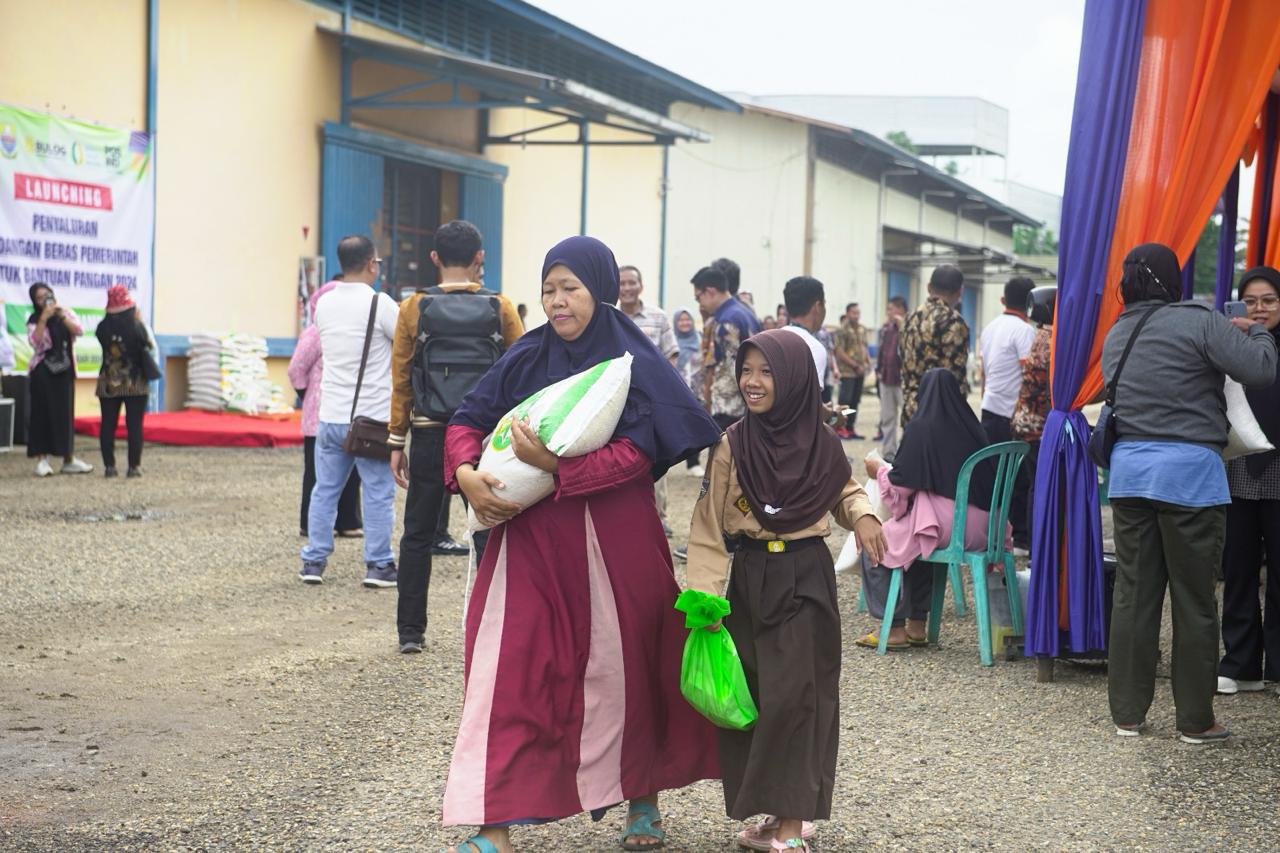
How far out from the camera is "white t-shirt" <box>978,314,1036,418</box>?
345 inches

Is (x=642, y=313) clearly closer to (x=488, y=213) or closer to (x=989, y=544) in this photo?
(x=989, y=544)

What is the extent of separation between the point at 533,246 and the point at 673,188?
5.09 meters

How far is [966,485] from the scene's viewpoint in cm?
630

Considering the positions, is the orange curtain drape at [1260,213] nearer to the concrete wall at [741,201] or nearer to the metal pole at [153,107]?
the metal pole at [153,107]

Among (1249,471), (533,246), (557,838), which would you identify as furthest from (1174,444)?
(533,246)

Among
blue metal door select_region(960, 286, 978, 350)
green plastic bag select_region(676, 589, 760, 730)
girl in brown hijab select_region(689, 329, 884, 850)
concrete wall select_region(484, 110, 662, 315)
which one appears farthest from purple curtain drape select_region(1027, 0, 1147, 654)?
blue metal door select_region(960, 286, 978, 350)

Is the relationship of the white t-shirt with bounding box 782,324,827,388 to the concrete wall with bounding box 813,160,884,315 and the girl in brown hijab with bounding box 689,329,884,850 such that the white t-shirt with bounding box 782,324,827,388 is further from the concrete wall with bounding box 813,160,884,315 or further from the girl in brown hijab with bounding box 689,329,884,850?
the concrete wall with bounding box 813,160,884,315

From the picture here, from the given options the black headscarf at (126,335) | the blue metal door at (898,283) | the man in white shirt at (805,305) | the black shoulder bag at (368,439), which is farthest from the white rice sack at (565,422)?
the blue metal door at (898,283)

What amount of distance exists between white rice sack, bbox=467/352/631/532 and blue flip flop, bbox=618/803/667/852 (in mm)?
912

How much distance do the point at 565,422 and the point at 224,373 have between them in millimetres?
13008

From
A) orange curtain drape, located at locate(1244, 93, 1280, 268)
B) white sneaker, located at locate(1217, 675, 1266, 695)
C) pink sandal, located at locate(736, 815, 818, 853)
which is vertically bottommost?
pink sandal, located at locate(736, 815, 818, 853)

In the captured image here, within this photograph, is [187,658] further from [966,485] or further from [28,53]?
[28,53]

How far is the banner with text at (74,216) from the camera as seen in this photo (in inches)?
541

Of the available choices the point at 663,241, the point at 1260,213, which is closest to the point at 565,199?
the point at 663,241
